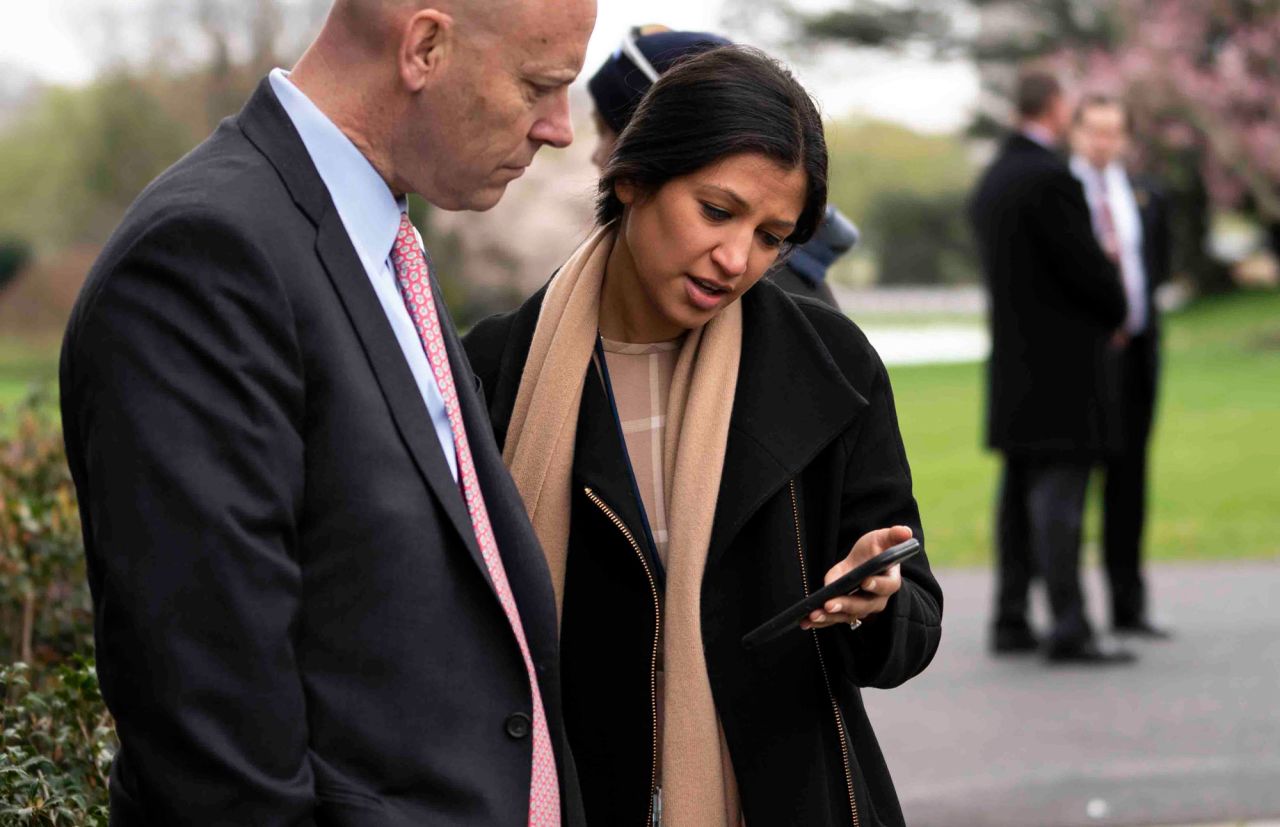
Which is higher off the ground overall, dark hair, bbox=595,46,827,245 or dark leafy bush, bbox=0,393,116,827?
dark hair, bbox=595,46,827,245

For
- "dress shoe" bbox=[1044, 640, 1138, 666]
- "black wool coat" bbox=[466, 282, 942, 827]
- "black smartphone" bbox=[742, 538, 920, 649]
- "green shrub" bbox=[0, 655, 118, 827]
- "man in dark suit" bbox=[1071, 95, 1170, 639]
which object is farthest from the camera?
"man in dark suit" bbox=[1071, 95, 1170, 639]

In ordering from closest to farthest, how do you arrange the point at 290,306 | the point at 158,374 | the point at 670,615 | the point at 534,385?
1. the point at 158,374
2. the point at 290,306
3. the point at 670,615
4. the point at 534,385

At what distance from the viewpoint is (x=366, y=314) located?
80.1 inches

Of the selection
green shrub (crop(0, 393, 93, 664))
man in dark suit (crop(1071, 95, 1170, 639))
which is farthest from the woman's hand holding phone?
man in dark suit (crop(1071, 95, 1170, 639))

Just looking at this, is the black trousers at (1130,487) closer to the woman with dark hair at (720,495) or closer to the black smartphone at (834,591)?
the woman with dark hair at (720,495)

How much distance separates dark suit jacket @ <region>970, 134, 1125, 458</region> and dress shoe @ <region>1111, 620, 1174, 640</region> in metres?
0.91

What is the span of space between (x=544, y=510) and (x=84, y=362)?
99 centimetres

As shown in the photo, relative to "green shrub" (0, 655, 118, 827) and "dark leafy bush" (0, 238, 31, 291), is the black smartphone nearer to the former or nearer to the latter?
"green shrub" (0, 655, 118, 827)

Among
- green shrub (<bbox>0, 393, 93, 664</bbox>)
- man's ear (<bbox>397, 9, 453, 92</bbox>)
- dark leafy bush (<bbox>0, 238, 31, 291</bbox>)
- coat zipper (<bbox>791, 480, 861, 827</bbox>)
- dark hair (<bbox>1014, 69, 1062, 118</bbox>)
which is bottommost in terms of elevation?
dark leafy bush (<bbox>0, 238, 31, 291</bbox>)

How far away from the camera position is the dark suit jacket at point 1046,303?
25.1 feet

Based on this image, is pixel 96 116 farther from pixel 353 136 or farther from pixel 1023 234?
pixel 353 136

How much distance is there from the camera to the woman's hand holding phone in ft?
7.94

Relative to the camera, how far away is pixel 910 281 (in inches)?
2044

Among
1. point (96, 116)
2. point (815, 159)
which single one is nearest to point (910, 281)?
point (96, 116)
